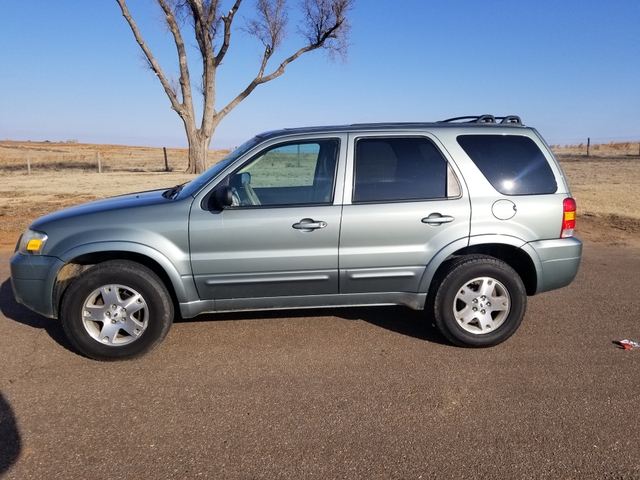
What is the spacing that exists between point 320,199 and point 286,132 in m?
0.69

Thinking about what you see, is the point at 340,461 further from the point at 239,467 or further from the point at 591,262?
the point at 591,262

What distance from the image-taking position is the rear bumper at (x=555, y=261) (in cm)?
443

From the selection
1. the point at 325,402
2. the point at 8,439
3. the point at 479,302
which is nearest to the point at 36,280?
the point at 8,439

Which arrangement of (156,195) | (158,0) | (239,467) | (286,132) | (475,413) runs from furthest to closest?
(158,0) < (156,195) < (286,132) < (475,413) < (239,467)

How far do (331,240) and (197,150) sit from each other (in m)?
21.9

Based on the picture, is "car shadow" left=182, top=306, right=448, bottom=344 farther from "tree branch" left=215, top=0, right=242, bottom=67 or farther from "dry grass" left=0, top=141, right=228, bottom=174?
"dry grass" left=0, top=141, right=228, bottom=174

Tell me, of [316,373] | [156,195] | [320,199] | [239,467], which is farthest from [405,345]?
[156,195]

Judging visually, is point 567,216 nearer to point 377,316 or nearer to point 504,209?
point 504,209

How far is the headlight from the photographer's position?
416 centimetres

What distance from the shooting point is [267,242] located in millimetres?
Answer: 4199

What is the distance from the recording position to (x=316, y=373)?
12.9 feet

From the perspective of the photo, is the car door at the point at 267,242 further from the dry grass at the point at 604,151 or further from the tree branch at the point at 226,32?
the dry grass at the point at 604,151

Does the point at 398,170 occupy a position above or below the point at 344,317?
above

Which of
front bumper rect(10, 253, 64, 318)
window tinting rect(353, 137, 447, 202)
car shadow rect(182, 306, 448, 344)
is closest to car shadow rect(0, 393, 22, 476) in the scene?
Result: front bumper rect(10, 253, 64, 318)
